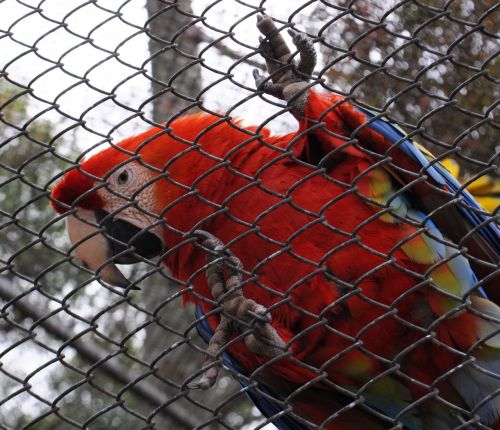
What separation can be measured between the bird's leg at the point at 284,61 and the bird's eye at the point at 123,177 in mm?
427

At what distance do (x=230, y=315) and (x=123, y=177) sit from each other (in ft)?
1.86

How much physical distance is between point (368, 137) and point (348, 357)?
495 mm

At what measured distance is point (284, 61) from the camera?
61.8 inches

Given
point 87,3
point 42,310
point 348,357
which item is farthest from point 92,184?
point 42,310

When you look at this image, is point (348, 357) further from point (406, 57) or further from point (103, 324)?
point (103, 324)

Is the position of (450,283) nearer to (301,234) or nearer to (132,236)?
(301,234)

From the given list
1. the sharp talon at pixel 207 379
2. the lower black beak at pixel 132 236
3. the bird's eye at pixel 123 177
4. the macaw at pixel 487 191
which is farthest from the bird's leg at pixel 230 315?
the macaw at pixel 487 191

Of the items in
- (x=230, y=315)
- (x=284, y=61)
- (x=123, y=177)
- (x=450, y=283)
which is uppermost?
(x=123, y=177)

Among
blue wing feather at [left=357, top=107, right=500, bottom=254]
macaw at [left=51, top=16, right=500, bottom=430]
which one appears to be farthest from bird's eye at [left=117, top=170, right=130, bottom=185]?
blue wing feather at [left=357, top=107, right=500, bottom=254]

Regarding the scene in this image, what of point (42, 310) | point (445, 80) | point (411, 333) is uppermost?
point (42, 310)

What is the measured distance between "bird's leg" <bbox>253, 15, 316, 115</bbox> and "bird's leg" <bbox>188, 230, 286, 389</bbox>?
0.31 metres

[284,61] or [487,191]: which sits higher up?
[284,61]

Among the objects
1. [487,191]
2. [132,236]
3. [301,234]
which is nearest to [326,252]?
[301,234]

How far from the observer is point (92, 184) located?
1.83 meters
